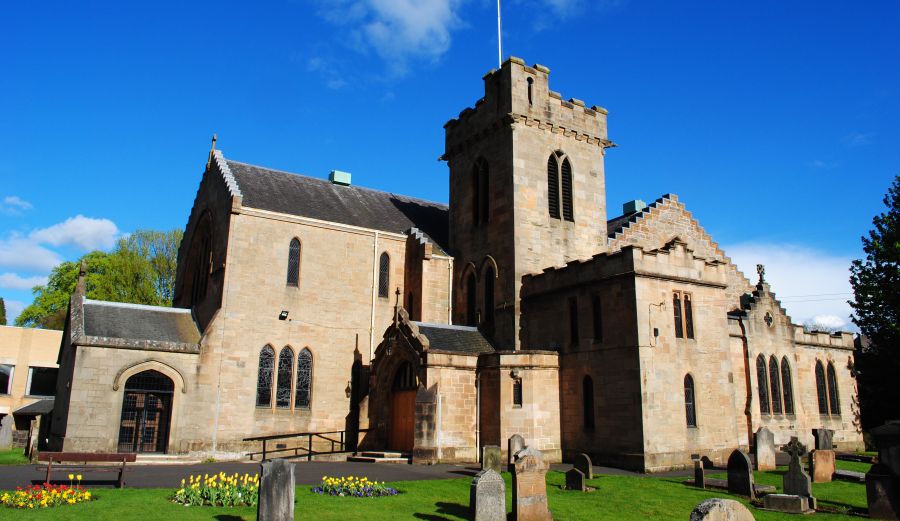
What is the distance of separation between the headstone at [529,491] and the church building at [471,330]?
10.3 metres

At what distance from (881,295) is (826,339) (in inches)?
129

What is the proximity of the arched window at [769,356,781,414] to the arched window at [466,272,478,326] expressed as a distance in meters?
14.0

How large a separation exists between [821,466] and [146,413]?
78.9 ft

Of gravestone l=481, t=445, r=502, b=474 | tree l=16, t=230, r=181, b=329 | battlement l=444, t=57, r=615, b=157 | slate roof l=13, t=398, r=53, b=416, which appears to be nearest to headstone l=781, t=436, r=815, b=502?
gravestone l=481, t=445, r=502, b=474

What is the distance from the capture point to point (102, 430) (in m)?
24.9

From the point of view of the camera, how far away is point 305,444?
1142 inches

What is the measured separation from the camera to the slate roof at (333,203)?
3212 cm

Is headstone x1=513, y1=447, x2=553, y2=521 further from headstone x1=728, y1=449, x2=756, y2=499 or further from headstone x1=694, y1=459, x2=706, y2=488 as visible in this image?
headstone x1=694, y1=459, x2=706, y2=488

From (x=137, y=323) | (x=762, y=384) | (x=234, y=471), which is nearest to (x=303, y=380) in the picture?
(x=137, y=323)

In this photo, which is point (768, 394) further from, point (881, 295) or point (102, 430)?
point (102, 430)

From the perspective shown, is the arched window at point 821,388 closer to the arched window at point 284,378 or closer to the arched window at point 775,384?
the arched window at point 775,384

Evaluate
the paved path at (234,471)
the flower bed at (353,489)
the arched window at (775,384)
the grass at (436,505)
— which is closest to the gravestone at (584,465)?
the grass at (436,505)

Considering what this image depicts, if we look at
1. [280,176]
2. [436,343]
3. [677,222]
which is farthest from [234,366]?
[677,222]

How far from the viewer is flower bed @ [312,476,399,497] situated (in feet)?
53.5
